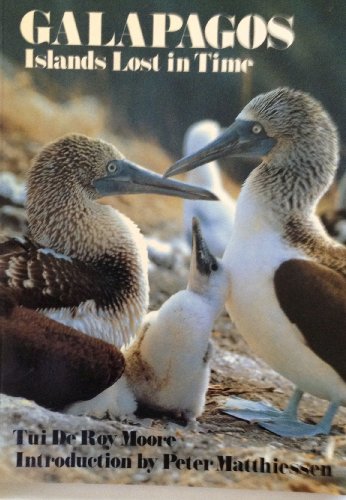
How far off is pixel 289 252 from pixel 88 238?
18.1 inches

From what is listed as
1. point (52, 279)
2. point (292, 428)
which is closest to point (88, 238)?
point (52, 279)

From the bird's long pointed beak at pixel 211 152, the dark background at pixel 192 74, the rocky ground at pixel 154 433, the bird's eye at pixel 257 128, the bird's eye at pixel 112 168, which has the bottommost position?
the rocky ground at pixel 154 433

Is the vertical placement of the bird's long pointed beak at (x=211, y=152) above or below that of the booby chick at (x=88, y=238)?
above

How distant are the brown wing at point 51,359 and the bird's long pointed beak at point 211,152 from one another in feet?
1.46

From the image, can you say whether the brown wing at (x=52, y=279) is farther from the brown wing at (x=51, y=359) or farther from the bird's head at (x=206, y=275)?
the bird's head at (x=206, y=275)

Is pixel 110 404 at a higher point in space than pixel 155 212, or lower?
lower

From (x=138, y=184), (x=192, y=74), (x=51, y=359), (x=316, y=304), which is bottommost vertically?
(x=51, y=359)

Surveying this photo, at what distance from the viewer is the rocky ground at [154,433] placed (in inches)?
68.1

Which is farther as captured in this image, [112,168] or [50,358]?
[112,168]

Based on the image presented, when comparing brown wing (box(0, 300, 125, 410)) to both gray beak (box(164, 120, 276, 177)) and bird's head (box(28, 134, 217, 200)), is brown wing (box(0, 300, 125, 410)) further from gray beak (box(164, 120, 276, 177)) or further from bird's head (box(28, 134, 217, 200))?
gray beak (box(164, 120, 276, 177))

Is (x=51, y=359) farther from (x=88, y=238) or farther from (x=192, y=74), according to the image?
(x=192, y=74)

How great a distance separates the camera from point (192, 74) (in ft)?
5.82

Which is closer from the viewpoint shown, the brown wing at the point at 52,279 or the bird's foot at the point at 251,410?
the brown wing at the point at 52,279

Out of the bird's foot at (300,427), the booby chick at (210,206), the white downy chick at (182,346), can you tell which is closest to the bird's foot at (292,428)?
the bird's foot at (300,427)
